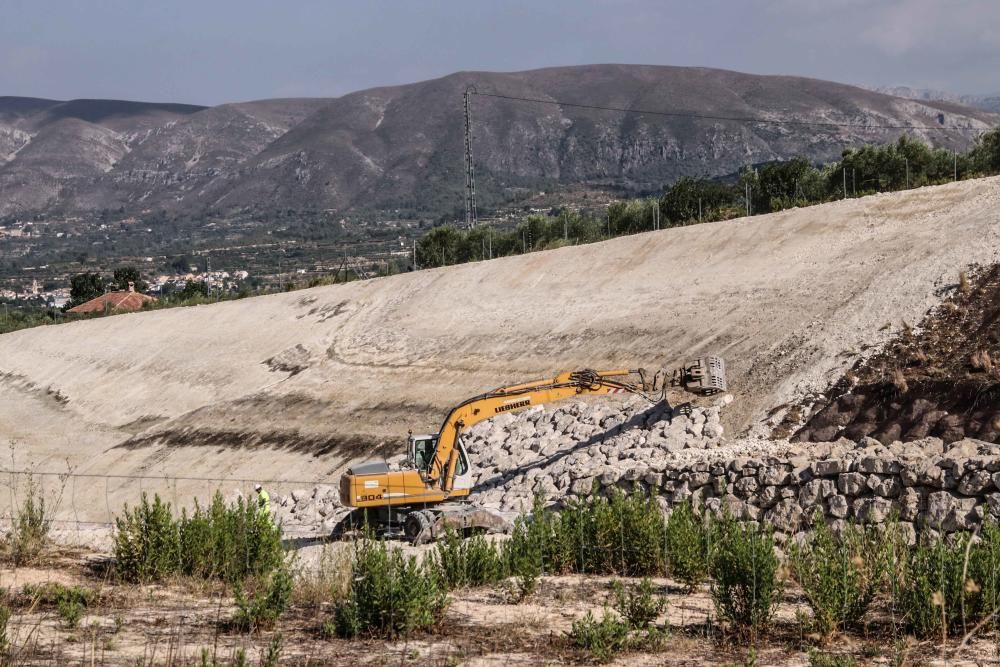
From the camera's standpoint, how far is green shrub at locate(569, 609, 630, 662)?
10328 mm

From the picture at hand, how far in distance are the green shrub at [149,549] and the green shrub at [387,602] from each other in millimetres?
3473

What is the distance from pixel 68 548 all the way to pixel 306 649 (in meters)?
7.54

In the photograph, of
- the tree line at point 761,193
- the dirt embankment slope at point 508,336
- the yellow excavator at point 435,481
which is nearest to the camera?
the yellow excavator at point 435,481

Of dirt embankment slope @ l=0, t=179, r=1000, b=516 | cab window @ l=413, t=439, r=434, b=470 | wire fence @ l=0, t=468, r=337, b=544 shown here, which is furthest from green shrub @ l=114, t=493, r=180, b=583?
dirt embankment slope @ l=0, t=179, r=1000, b=516

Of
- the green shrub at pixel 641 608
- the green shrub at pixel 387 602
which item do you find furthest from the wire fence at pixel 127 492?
the green shrub at pixel 641 608

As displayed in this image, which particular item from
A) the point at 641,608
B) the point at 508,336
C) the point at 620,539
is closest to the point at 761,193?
the point at 508,336

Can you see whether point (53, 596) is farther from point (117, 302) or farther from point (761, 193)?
point (117, 302)

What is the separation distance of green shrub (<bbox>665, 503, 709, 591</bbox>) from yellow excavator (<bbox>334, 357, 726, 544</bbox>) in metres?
4.93

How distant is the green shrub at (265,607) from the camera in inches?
446

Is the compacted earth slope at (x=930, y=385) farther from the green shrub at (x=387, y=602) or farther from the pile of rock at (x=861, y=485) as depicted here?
the green shrub at (x=387, y=602)

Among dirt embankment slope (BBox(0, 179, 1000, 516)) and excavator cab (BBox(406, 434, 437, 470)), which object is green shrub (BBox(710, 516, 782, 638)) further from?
dirt embankment slope (BBox(0, 179, 1000, 516))

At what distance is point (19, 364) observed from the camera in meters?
61.5

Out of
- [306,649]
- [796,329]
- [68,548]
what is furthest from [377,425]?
[306,649]

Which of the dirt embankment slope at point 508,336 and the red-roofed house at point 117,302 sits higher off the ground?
the red-roofed house at point 117,302
